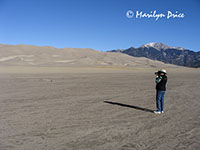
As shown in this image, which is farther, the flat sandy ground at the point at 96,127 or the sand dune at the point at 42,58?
the sand dune at the point at 42,58

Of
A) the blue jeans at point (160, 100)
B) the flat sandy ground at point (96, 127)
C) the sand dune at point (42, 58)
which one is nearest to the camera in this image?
the flat sandy ground at point (96, 127)

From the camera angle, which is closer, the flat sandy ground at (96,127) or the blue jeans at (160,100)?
the flat sandy ground at (96,127)

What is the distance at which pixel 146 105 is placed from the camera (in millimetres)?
10648

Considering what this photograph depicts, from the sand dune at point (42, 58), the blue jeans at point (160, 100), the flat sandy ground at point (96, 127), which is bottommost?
the flat sandy ground at point (96, 127)

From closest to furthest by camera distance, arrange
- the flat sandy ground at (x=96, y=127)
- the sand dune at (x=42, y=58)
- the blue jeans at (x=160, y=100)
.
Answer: the flat sandy ground at (x=96, y=127), the blue jeans at (x=160, y=100), the sand dune at (x=42, y=58)

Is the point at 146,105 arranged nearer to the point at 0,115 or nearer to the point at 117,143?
the point at 117,143

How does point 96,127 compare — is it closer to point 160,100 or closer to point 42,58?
point 160,100

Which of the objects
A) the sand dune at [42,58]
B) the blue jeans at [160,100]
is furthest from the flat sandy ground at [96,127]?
the sand dune at [42,58]

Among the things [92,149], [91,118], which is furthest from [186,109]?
[92,149]

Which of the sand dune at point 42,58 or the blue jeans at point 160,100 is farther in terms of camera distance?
the sand dune at point 42,58

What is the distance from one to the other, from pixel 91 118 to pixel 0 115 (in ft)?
11.7

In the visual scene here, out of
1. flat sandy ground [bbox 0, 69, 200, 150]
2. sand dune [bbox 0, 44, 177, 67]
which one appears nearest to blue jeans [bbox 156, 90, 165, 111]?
flat sandy ground [bbox 0, 69, 200, 150]

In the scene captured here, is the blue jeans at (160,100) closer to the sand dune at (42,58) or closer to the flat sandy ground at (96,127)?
the flat sandy ground at (96,127)

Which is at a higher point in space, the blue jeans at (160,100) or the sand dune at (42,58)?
the sand dune at (42,58)
